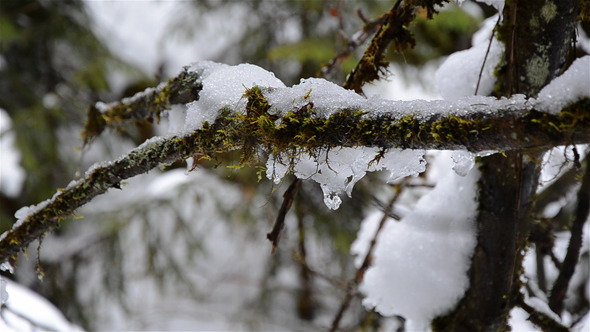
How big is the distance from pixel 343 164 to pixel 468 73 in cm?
52

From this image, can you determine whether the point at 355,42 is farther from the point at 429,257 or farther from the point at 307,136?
the point at 307,136

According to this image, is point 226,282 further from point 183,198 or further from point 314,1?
point 314,1

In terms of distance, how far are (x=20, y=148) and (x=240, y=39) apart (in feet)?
7.77

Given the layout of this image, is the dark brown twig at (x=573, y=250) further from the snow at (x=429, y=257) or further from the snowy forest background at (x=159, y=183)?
the snowy forest background at (x=159, y=183)

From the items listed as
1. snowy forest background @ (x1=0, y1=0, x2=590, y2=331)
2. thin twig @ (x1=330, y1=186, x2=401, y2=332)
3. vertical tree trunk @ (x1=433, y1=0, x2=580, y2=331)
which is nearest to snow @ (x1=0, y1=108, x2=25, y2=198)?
snowy forest background @ (x1=0, y1=0, x2=590, y2=331)

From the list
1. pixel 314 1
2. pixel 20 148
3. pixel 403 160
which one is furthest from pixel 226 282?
pixel 403 160

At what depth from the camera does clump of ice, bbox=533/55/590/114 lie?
607 millimetres

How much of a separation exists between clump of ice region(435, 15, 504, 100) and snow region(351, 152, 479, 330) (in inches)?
8.5

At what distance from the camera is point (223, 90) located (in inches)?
34.7

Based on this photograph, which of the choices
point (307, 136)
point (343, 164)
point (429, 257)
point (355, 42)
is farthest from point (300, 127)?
point (355, 42)

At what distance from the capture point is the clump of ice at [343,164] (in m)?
0.81

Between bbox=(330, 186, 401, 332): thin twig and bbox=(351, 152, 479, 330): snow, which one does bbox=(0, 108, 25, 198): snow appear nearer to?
bbox=(330, 186, 401, 332): thin twig

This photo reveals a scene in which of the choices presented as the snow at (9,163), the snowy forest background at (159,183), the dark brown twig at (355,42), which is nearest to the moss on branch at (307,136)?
the dark brown twig at (355,42)

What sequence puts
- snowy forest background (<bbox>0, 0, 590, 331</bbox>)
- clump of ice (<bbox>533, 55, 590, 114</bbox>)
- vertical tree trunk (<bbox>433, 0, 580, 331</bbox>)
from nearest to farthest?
clump of ice (<bbox>533, 55, 590, 114</bbox>) < vertical tree trunk (<bbox>433, 0, 580, 331</bbox>) < snowy forest background (<bbox>0, 0, 590, 331</bbox>)
